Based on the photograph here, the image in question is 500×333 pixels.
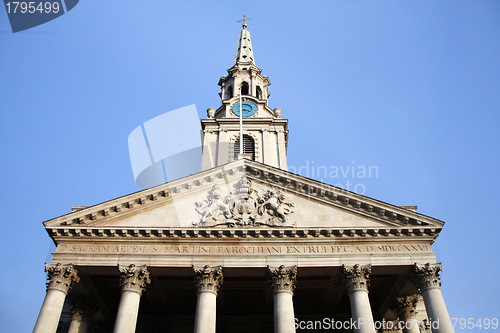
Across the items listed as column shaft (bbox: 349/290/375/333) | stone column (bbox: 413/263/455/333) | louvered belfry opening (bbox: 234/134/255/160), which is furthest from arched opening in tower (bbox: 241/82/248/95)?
column shaft (bbox: 349/290/375/333)

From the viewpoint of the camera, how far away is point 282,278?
2017 cm

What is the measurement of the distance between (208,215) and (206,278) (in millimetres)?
3355

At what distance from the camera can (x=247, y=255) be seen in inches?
825

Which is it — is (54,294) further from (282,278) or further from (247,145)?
(247,145)

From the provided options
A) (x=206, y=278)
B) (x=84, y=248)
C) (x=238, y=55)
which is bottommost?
(x=206, y=278)

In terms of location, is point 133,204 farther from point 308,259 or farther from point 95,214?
point 308,259

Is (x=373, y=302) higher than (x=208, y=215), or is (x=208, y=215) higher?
(x=208, y=215)

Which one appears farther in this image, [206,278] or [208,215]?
[208,215]

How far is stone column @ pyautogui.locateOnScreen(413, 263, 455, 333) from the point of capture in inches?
733

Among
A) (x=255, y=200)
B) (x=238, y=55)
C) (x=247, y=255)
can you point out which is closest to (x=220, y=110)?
(x=238, y=55)

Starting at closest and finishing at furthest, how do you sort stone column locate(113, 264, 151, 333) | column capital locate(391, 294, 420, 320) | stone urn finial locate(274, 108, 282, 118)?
stone column locate(113, 264, 151, 333)
column capital locate(391, 294, 420, 320)
stone urn finial locate(274, 108, 282, 118)

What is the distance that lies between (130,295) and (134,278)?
2.65 feet

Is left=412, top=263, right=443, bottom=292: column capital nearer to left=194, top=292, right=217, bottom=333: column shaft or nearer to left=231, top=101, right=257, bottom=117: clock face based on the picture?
left=194, top=292, right=217, bottom=333: column shaft

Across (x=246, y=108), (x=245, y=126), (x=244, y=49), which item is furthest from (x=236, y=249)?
(x=244, y=49)
